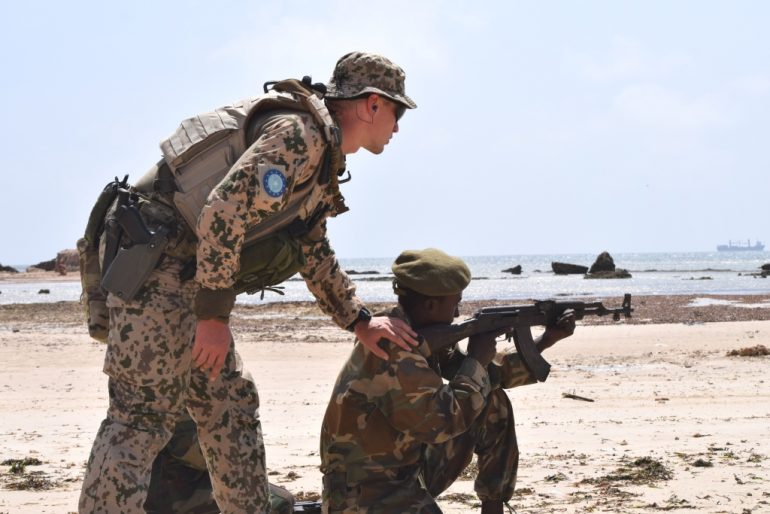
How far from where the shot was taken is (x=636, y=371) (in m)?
11.3

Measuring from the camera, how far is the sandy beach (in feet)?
17.3

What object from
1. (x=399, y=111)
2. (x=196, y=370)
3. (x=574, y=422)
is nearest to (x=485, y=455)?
(x=196, y=370)

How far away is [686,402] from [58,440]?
509 centimetres

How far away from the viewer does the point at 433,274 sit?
4023 mm

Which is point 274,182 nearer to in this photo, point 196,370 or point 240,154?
point 240,154

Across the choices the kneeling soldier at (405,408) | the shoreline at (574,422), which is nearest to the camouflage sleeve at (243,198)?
the kneeling soldier at (405,408)

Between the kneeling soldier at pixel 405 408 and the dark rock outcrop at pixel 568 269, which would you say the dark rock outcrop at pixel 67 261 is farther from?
the kneeling soldier at pixel 405 408

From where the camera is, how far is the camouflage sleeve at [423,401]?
3900 millimetres

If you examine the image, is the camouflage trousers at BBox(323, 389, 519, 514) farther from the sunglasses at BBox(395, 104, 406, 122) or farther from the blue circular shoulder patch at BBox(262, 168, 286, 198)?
the blue circular shoulder patch at BBox(262, 168, 286, 198)

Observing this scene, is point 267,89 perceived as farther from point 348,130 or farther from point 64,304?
point 64,304

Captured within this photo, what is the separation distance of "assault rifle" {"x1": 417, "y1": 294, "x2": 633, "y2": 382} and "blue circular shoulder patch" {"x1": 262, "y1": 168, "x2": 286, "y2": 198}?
93 cm

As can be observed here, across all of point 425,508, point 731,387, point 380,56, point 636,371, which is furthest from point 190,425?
point 636,371

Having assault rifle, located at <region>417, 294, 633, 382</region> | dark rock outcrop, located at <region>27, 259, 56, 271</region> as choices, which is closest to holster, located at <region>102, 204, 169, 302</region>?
assault rifle, located at <region>417, 294, 633, 382</region>

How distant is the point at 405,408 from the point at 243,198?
3.49 ft
